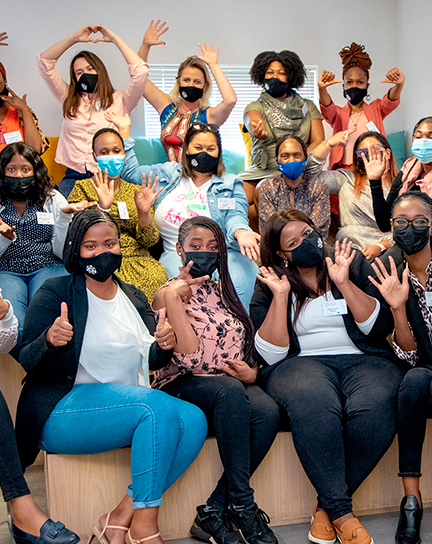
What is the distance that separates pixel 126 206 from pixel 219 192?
1.81 ft

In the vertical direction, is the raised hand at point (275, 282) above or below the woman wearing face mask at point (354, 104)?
below

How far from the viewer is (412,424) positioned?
2227mm

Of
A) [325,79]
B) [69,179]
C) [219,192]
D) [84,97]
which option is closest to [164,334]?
[219,192]

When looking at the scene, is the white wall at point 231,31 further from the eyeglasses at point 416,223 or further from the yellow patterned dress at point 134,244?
the eyeglasses at point 416,223

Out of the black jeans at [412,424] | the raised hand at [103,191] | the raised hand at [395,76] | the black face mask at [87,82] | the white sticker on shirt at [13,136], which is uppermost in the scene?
the black face mask at [87,82]

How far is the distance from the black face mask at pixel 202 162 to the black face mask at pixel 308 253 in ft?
3.60

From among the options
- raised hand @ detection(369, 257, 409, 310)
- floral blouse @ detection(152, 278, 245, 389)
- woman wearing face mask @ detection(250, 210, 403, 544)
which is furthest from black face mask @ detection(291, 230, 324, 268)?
floral blouse @ detection(152, 278, 245, 389)

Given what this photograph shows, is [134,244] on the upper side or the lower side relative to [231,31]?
lower

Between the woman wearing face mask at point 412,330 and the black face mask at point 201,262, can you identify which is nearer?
the woman wearing face mask at point 412,330

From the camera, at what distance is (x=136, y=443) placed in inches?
79.6

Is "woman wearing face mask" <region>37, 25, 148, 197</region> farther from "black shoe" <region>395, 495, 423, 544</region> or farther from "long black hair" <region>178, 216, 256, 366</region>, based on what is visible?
"black shoe" <region>395, 495, 423, 544</region>

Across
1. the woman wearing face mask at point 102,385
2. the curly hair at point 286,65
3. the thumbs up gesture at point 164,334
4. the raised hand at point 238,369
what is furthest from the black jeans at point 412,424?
the curly hair at point 286,65

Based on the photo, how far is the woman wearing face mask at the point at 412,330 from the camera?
221 cm

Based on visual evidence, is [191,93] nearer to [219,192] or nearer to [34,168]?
[219,192]
